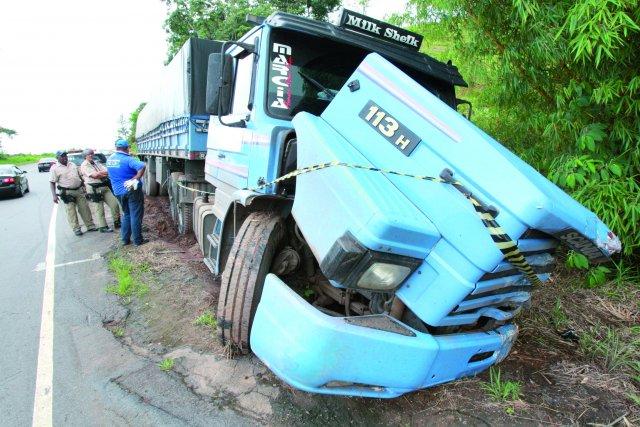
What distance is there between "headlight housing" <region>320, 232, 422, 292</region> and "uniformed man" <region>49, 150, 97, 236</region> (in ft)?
24.8

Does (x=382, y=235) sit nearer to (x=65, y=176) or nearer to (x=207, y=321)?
(x=207, y=321)

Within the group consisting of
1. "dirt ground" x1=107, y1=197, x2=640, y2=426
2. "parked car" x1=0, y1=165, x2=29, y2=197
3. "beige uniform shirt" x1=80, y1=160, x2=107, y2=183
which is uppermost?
"dirt ground" x1=107, y1=197, x2=640, y2=426

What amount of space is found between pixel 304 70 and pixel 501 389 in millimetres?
2684

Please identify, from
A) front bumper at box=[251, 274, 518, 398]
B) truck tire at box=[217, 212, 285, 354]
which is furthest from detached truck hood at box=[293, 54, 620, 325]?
truck tire at box=[217, 212, 285, 354]

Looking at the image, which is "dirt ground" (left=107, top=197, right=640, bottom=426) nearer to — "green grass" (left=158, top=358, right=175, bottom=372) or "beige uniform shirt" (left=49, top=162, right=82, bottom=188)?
"green grass" (left=158, top=358, right=175, bottom=372)

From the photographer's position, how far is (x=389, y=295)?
2.29 m

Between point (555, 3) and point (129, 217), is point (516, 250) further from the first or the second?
point (129, 217)

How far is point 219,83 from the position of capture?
11.7 feet

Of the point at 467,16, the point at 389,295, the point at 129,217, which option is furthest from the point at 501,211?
the point at 129,217

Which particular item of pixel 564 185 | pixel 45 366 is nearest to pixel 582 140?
pixel 564 185

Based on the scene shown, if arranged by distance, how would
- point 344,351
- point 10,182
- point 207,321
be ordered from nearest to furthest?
point 344,351 < point 207,321 < point 10,182

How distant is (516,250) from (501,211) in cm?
18

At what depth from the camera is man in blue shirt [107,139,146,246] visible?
6.49 metres

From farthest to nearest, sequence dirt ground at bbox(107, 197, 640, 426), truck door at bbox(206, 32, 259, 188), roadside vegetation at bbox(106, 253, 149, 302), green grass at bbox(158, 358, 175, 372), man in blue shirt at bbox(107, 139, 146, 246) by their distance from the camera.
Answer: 1. man in blue shirt at bbox(107, 139, 146, 246)
2. roadside vegetation at bbox(106, 253, 149, 302)
3. truck door at bbox(206, 32, 259, 188)
4. green grass at bbox(158, 358, 175, 372)
5. dirt ground at bbox(107, 197, 640, 426)
